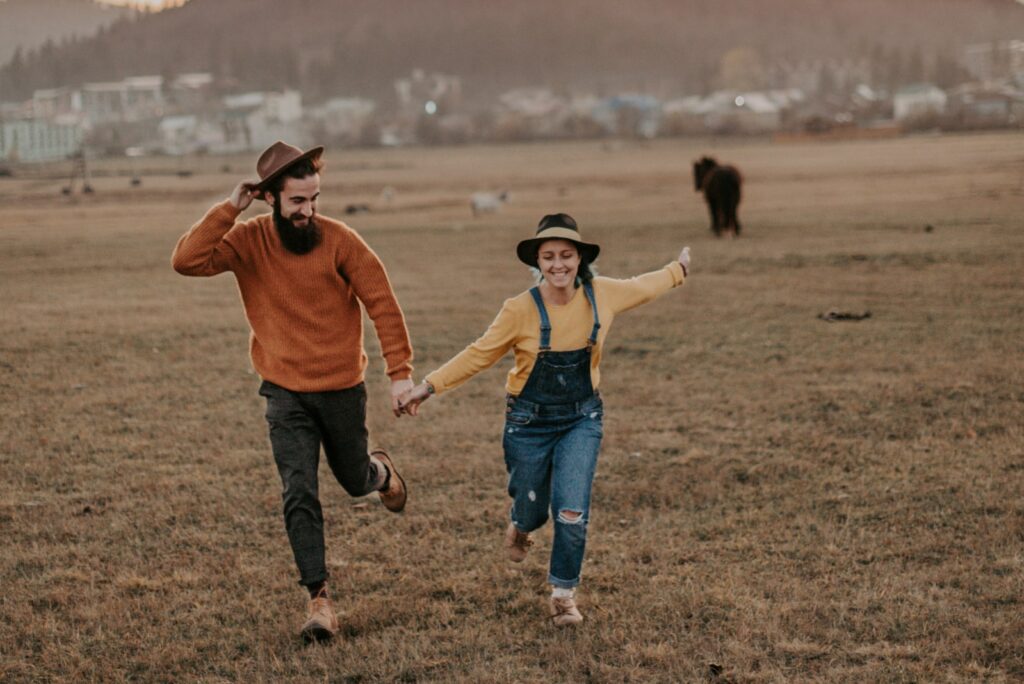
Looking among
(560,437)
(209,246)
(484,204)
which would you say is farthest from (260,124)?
(560,437)

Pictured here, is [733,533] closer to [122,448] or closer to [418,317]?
[122,448]

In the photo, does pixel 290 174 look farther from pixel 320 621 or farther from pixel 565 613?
pixel 565 613

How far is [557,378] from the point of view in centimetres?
433

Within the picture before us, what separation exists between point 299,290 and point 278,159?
21.2 inches

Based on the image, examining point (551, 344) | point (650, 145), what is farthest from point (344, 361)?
point (650, 145)

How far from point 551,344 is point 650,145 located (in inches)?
3435

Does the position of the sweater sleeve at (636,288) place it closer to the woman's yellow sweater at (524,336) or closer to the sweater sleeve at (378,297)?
the woman's yellow sweater at (524,336)

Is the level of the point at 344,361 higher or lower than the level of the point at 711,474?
higher

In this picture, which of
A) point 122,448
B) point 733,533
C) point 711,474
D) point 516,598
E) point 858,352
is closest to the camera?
point 516,598

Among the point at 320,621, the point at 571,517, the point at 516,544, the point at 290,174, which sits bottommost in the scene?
the point at 320,621

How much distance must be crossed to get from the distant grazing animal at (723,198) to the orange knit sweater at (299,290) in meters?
17.3

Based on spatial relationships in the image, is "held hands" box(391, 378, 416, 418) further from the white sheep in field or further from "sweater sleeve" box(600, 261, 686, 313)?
the white sheep in field

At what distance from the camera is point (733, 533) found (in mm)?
5523

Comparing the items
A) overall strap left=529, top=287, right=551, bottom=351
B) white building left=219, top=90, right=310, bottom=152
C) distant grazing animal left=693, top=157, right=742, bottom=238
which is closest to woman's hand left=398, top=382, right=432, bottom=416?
overall strap left=529, top=287, right=551, bottom=351
